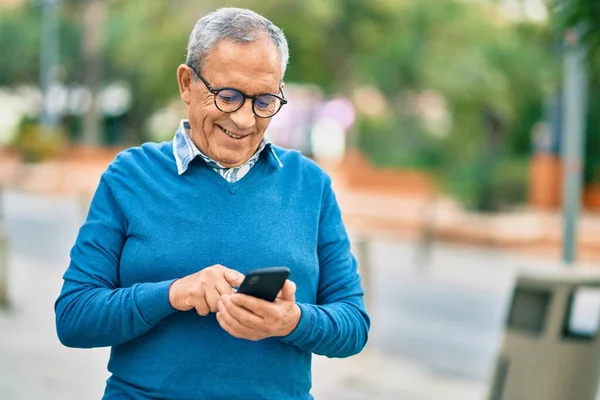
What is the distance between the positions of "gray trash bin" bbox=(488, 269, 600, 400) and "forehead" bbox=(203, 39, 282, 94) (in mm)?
3433

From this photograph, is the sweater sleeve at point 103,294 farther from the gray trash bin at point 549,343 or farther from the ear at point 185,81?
the gray trash bin at point 549,343

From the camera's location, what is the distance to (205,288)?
237 centimetres

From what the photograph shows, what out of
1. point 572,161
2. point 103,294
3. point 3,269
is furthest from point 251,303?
point 572,161

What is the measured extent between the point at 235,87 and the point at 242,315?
53 cm

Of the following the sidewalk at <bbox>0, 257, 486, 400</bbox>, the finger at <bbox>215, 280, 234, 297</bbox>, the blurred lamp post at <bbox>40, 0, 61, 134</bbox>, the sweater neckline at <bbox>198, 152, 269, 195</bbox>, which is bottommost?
the sidewalk at <bbox>0, 257, 486, 400</bbox>

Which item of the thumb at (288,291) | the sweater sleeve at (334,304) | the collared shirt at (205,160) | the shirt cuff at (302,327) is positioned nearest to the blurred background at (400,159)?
the sweater sleeve at (334,304)

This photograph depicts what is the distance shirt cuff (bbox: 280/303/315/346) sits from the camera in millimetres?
2455

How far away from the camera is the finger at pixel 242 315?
7.59ft

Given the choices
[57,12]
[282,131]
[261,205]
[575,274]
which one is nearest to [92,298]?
[261,205]

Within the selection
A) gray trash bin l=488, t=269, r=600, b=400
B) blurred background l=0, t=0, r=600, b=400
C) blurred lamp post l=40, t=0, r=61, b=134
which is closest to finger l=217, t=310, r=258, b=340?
gray trash bin l=488, t=269, r=600, b=400

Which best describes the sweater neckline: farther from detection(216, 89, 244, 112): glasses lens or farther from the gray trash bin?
the gray trash bin

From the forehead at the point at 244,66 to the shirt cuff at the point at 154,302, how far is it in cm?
46

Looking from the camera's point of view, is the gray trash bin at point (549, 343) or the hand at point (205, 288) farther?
the gray trash bin at point (549, 343)

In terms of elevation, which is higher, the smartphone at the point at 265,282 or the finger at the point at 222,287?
the smartphone at the point at 265,282
